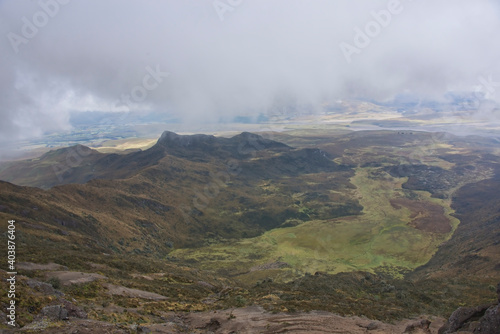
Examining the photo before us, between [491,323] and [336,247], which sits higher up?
[491,323]

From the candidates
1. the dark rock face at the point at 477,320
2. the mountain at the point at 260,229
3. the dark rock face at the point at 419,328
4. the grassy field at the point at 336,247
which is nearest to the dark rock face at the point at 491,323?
the dark rock face at the point at 477,320

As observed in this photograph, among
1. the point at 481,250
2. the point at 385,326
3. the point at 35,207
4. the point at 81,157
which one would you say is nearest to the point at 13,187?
the point at 35,207

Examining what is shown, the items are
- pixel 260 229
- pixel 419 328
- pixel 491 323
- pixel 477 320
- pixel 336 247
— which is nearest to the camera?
pixel 491 323

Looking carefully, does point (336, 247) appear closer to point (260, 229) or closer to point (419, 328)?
point (260, 229)

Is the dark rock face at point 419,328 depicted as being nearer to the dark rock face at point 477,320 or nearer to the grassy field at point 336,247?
the dark rock face at point 477,320

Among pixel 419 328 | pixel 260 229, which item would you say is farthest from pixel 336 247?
pixel 419 328

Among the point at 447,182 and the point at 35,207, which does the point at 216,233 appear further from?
the point at 447,182

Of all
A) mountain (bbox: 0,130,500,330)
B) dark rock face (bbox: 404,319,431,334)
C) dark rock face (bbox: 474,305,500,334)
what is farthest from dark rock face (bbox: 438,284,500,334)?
mountain (bbox: 0,130,500,330)
